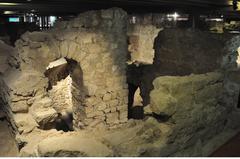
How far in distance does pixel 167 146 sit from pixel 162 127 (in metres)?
0.25

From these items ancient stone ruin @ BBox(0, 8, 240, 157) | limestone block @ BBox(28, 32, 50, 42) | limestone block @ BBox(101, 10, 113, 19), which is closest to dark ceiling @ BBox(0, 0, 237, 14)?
limestone block @ BBox(101, 10, 113, 19)

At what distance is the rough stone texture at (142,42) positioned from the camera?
16.8 meters

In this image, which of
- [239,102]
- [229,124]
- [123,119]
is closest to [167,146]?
[229,124]

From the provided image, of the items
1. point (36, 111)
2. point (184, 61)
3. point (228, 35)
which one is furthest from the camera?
point (184, 61)

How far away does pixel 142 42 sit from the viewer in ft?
56.6

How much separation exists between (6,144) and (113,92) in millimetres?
2706

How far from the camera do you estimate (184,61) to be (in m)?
10.1

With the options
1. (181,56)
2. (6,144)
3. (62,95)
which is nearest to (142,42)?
(181,56)

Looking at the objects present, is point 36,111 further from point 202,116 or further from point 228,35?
point 228,35

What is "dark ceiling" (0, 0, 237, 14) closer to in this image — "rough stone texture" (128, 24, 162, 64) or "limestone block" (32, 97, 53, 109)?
"limestone block" (32, 97, 53, 109)

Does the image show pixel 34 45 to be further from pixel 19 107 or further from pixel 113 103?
pixel 113 103

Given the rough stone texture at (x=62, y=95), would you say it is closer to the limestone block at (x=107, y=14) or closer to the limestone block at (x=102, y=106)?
the limestone block at (x=102, y=106)

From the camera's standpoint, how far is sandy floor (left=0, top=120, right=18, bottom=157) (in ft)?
17.2

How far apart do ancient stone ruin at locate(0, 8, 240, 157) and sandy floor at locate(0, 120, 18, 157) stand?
191 millimetres
